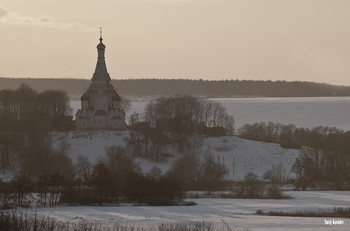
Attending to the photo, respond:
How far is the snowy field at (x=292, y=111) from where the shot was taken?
135 metres

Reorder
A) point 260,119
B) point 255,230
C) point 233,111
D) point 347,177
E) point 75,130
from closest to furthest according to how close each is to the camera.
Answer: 1. point 255,230
2. point 347,177
3. point 75,130
4. point 260,119
5. point 233,111

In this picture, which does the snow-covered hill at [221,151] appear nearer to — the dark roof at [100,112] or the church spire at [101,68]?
the dark roof at [100,112]

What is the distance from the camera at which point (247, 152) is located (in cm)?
8475

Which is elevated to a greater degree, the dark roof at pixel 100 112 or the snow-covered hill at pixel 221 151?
the dark roof at pixel 100 112

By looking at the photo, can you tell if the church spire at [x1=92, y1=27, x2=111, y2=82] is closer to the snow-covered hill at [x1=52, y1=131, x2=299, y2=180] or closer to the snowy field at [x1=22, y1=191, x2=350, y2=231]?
the snow-covered hill at [x1=52, y1=131, x2=299, y2=180]

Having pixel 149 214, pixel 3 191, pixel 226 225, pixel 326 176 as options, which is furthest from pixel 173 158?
pixel 226 225

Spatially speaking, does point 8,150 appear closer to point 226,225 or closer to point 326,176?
point 326,176

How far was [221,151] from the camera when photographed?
84562 millimetres

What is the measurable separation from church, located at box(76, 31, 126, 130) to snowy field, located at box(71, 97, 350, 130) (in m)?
41.3

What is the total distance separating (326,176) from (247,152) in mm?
11826

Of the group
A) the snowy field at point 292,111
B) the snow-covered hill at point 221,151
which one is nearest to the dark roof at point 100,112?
the snow-covered hill at point 221,151

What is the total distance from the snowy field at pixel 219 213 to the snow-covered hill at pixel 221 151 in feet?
71.0

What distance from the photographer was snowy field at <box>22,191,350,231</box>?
43.7 m

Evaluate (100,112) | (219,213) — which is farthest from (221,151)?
(219,213)
